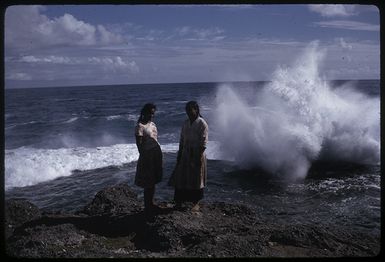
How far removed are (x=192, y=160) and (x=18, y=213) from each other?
298cm

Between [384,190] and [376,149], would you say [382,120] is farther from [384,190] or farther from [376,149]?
[376,149]

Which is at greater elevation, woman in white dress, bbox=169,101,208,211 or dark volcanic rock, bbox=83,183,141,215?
woman in white dress, bbox=169,101,208,211

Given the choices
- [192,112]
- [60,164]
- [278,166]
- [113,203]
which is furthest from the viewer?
[60,164]

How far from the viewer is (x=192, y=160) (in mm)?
5871

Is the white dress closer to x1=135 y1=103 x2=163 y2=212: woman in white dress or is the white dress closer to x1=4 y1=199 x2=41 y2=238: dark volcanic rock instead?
x1=135 y1=103 x2=163 y2=212: woman in white dress

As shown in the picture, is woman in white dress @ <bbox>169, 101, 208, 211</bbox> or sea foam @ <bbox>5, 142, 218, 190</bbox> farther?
sea foam @ <bbox>5, 142, 218, 190</bbox>

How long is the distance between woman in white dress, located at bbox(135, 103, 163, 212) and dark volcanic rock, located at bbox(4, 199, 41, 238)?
190cm

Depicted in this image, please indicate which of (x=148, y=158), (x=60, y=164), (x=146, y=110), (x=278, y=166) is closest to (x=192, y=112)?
(x=146, y=110)

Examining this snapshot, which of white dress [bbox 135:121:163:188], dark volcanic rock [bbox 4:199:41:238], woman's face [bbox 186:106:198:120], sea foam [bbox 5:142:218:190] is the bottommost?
sea foam [bbox 5:142:218:190]

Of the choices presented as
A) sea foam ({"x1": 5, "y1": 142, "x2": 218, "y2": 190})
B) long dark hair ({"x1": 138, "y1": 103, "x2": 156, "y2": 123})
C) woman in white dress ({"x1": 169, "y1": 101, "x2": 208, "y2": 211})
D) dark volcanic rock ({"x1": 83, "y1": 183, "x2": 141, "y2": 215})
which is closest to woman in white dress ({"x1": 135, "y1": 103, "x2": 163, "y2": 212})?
long dark hair ({"x1": 138, "y1": 103, "x2": 156, "y2": 123})

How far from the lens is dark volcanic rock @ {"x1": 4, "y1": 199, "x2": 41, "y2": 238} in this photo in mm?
6266

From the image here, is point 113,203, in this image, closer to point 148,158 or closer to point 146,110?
point 148,158
